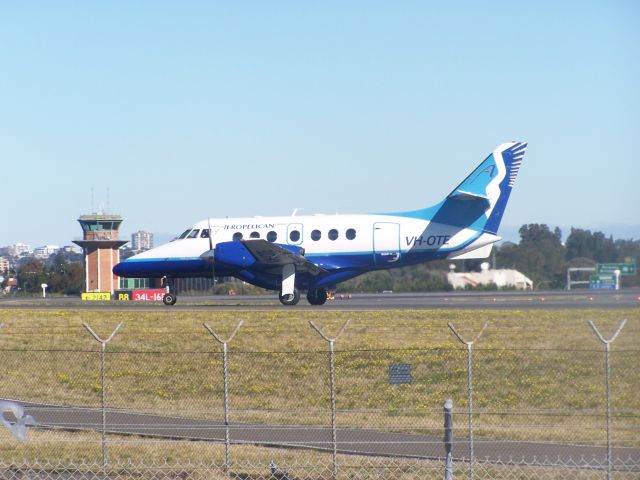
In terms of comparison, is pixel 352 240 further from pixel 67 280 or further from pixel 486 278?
pixel 67 280

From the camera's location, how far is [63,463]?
46.2ft

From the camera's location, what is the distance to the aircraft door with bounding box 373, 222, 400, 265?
3638 cm

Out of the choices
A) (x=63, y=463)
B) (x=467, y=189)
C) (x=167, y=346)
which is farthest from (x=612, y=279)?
(x=63, y=463)

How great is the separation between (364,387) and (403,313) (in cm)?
1161

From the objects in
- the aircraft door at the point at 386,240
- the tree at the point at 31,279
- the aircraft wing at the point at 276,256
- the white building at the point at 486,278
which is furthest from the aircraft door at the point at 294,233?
the tree at the point at 31,279

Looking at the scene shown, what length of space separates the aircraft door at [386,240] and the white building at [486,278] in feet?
56.8

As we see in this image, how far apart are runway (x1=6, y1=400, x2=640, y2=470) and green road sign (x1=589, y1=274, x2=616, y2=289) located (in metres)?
37.8

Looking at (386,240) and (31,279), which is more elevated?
(386,240)

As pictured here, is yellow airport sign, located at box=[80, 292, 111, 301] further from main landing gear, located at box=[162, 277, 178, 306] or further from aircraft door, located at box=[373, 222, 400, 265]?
aircraft door, located at box=[373, 222, 400, 265]

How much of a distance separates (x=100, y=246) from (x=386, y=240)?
134 feet

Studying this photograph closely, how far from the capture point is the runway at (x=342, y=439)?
43.4 feet

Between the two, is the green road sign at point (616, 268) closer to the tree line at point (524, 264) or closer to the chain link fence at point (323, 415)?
the tree line at point (524, 264)

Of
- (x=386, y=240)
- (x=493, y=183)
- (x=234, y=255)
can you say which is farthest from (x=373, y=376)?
(x=493, y=183)

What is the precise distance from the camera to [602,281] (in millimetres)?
51500
